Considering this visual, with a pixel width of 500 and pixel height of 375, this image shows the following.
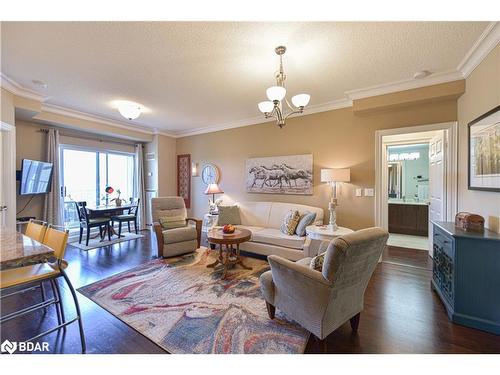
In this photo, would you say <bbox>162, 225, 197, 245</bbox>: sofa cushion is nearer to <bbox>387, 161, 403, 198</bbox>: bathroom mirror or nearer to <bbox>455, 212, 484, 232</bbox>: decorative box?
<bbox>455, 212, 484, 232</bbox>: decorative box

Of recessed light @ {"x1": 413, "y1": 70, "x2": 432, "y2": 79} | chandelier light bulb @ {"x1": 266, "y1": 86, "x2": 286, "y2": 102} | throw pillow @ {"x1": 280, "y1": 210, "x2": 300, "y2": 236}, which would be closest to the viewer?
chandelier light bulb @ {"x1": 266, "y1": 86, "x2": 286, "y2": 102}

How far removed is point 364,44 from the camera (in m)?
2.29

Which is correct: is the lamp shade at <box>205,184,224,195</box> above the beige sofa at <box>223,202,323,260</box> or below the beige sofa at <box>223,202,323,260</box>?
above

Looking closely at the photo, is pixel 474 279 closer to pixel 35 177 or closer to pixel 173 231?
pixel 173 231

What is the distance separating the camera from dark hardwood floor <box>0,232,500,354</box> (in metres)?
1.73

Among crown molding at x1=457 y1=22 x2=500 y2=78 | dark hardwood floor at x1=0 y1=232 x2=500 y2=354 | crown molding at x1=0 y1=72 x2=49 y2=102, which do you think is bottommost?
dark hardwood floor at x1=0 y1=232 x2=500 y2=354

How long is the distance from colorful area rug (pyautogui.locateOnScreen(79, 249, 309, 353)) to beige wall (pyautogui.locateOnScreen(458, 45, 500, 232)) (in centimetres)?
227

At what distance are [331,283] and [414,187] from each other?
580 cm

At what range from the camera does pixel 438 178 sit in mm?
3646

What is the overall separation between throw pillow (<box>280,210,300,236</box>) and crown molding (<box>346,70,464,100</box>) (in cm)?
213

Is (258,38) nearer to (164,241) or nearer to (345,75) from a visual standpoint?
(345,75)

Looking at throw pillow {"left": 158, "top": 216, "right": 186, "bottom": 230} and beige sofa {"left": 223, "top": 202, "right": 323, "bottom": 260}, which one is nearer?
beige sofa {"left": 223, "top": 202, "right": 323, "bottom": 260}

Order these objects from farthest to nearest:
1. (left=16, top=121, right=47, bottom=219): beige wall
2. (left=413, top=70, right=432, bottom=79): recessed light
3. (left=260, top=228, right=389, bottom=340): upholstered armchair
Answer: (left=16, top=121, right=47, bottom=219): beige wall < (left=413, top=70, right=432, bottom=79): recessed light < (left=260, top=228, right=389, bottom=340): upholstered armchair

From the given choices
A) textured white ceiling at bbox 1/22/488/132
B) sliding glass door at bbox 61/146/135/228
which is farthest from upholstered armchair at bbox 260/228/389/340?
sliding glass door at bbox 61/146/135/228
